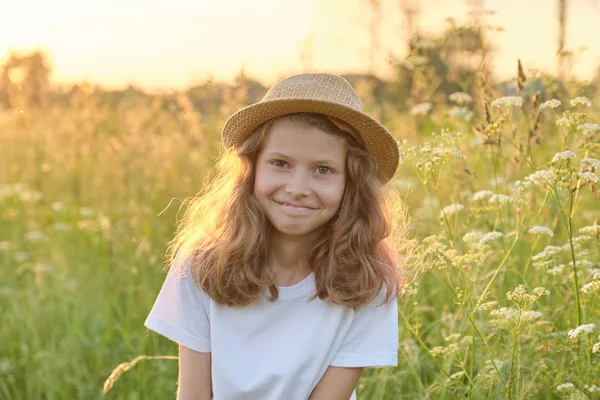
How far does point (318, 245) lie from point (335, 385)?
0.40 m

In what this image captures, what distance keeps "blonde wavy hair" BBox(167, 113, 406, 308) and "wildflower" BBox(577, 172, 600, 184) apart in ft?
1.91

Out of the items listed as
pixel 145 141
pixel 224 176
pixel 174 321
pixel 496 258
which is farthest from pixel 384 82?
pixel 174 321

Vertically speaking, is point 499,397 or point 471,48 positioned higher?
point 471,48

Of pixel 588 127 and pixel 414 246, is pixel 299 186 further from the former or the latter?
pixel 588 127

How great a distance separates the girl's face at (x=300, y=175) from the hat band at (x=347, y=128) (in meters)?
0.03

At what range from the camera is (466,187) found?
11.7 ft

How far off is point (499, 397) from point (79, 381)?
168cm

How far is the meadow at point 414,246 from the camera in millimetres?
2355

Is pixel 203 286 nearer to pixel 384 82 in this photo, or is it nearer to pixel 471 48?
pixel 471 48

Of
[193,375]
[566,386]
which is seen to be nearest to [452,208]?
[566,386]

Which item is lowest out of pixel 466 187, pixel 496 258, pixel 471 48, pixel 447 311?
pixel 447 311

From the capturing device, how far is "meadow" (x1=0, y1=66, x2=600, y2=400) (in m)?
2.36

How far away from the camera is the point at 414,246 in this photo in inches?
94.7

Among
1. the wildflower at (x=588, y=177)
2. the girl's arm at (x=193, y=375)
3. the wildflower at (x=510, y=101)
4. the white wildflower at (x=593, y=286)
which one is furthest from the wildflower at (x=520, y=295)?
the girl's arm at (x=193, y=375)
